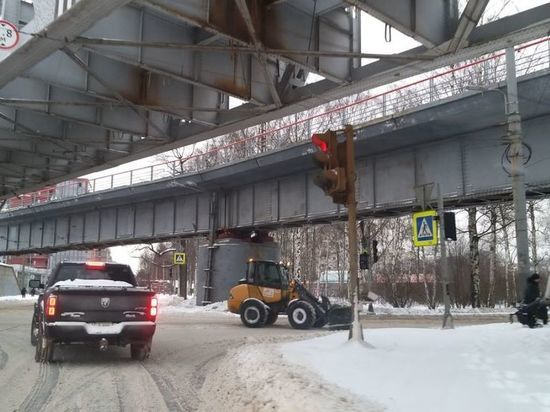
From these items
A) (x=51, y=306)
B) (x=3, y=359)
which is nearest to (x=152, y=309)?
(x=51, y=306)

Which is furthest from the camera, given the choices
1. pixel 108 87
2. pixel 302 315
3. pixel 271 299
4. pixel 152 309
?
pixel 271 299

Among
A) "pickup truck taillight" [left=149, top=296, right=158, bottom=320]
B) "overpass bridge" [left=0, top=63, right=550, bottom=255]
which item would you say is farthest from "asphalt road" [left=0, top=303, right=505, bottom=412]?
"overpass bridge" [left=0, top=63, right=550, bottom=255]

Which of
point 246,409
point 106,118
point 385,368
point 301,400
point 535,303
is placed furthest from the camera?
point 106,118

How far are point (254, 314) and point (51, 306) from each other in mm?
10844

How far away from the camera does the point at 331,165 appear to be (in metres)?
10.3

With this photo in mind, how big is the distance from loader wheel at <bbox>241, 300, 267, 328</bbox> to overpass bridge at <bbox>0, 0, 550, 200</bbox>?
23.9 ft

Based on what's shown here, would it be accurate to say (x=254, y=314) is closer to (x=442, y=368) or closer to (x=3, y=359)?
(x=3, y=359)

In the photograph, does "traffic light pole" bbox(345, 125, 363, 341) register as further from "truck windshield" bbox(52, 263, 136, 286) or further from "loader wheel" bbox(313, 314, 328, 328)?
"loader wheel" bbox(313, 314, 328, 328)

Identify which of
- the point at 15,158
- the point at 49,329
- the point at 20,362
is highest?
the point at 15,158

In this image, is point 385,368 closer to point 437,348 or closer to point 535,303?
point 437,348

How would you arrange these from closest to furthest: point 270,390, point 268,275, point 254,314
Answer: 1. point 270,390
2. point 254,314
3. point 268,275

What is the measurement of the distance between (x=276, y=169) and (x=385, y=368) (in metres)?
19.6

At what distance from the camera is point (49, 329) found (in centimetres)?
977

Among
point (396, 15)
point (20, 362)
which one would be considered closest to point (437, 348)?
point (396, 15)
